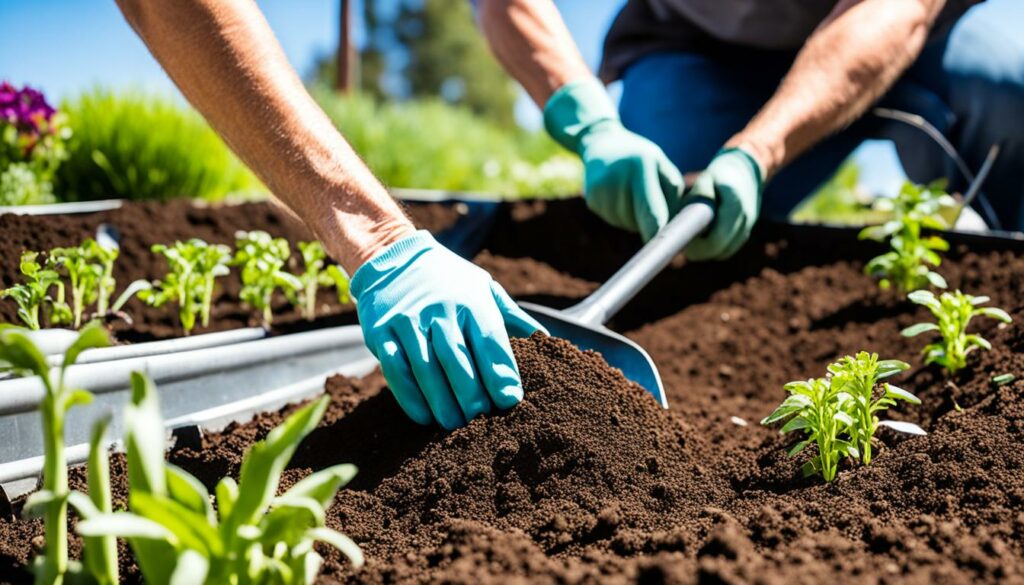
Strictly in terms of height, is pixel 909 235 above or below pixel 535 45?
below

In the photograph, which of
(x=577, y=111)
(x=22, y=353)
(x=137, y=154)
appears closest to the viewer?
(x=22, y=353)

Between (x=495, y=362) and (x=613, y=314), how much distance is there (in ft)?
1.62

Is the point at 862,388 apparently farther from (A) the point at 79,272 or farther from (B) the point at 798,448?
(A) the point at 79,272

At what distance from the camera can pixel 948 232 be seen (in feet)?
8.46

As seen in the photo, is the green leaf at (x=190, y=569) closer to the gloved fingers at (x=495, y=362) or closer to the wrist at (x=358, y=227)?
the gloved fingers at (x=495, y=362)

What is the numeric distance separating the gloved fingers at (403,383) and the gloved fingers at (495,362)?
4.7 inches

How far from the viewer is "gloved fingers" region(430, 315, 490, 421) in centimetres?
146

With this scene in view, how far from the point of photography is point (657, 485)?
4.47 ft

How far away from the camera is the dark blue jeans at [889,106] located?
305 centimetres

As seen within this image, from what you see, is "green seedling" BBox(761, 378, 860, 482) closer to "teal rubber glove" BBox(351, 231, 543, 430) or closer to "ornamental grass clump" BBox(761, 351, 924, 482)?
"ornamental grass clump" BBox(761, 351, 924, 482)

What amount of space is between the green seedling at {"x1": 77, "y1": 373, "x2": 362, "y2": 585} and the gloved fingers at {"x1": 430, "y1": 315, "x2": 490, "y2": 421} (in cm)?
54

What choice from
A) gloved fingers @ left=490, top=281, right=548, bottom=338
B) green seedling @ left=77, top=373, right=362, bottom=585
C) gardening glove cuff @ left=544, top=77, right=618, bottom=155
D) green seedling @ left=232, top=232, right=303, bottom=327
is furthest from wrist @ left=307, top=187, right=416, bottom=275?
gardening glove cuff @ left=544, top=77, right=618, bottom=155

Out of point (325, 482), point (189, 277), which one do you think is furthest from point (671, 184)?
point (325, 482)

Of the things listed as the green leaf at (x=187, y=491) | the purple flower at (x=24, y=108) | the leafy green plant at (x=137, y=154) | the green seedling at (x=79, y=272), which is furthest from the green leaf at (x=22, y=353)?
the leafy green plant at (x=137, y=154)
